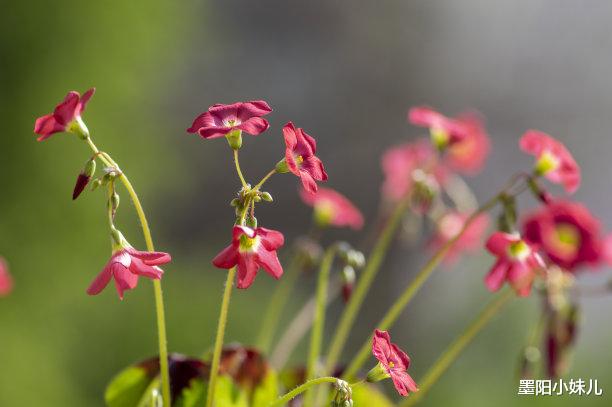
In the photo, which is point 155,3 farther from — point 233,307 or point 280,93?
point 280,93

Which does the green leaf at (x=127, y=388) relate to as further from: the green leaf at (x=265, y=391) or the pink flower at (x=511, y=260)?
the pink flower at (x=511, y=260)

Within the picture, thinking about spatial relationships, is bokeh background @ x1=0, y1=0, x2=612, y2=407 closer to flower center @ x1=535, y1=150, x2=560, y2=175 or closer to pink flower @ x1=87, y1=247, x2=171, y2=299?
flower center @ x1=535, y1=150, x2=560, y2=175

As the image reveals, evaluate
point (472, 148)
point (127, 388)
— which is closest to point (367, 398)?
point (127, 388)

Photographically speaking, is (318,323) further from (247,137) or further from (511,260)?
(247,137)

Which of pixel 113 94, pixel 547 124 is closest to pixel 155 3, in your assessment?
pixel 113 94

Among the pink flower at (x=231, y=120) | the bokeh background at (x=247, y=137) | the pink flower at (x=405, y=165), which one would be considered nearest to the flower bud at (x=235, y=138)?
the pink flower at (x=231, y=120)

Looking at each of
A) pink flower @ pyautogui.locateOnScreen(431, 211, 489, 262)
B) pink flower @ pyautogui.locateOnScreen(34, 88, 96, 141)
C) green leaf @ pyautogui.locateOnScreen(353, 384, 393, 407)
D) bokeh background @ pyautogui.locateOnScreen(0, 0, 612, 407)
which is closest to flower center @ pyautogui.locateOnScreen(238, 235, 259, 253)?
pink flower @ pyautogui.locateOnScreen(34, 88, 96, 141)
